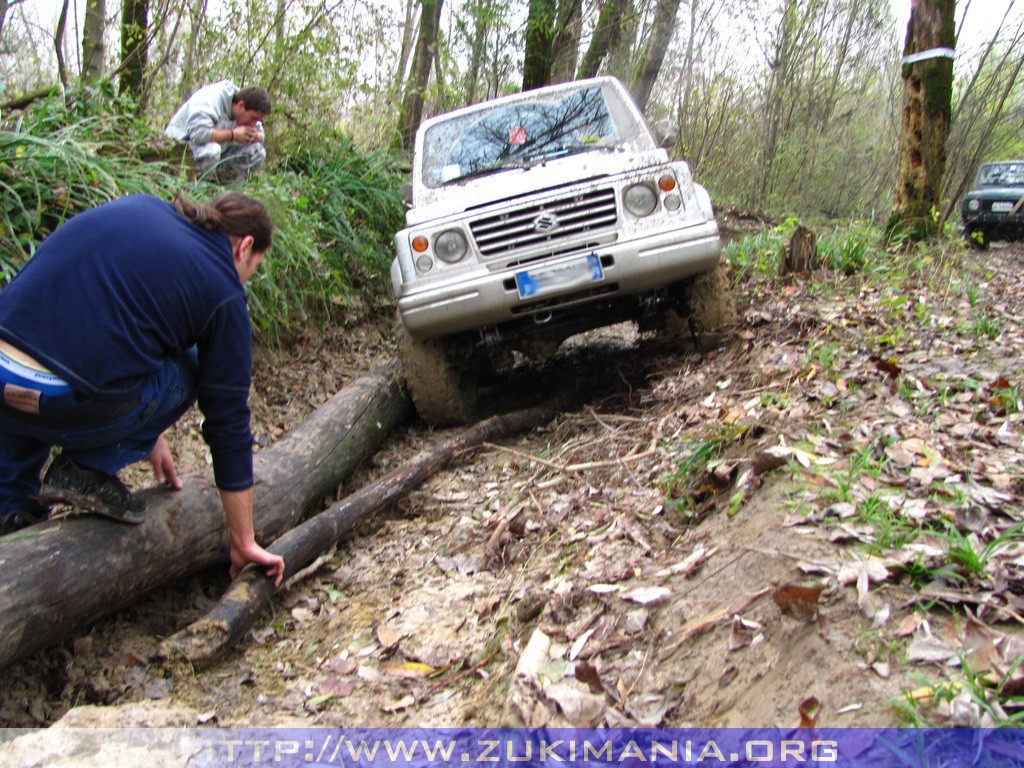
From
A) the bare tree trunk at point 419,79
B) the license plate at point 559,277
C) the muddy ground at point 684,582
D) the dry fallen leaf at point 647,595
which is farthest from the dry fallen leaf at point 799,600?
the bare tree trunk at point 419,79

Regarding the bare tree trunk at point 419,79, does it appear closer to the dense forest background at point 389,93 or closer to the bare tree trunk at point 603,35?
the dense forest background at point 389,93

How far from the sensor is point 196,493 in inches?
116

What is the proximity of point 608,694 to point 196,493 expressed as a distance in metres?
1.82

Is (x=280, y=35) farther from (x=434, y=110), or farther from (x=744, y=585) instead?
(x=744, y=585)

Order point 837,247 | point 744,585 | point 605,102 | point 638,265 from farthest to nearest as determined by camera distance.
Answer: point 837,247 → point 605,102 → point 638,265 → point 744,585

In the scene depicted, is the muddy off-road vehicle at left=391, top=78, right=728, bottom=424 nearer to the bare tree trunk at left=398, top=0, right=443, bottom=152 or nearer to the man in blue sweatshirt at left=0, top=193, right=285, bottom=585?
the man in blue sweatshirt at left=0, top=193, right=285, bottom=585

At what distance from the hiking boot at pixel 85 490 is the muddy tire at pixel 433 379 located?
2149mm

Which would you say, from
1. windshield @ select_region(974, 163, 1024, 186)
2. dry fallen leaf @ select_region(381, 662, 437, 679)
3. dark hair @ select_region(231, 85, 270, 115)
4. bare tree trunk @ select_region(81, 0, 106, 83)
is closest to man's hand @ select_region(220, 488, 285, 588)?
dry fallen leaf @ select_region(381, 662, 437, 679)

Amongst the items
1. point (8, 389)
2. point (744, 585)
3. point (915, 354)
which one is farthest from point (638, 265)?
point (8, 389)

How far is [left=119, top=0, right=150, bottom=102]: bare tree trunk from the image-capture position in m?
6.79

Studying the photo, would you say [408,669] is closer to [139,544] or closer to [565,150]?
[139,544]

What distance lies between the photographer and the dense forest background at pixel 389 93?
5133 mm

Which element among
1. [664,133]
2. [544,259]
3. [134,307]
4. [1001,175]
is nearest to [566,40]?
[664,133]

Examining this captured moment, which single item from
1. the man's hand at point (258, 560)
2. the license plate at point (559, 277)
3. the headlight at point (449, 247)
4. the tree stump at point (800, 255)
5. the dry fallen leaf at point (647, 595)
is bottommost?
the man's hand at point (258, 560)
